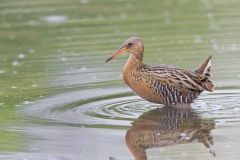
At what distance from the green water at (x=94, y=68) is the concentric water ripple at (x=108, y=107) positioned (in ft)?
0.04

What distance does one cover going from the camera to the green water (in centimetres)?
1046

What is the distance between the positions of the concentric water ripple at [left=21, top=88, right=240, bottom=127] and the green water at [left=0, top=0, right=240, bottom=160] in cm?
1

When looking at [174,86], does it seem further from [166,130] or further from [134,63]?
[166,130]

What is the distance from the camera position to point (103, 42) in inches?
699

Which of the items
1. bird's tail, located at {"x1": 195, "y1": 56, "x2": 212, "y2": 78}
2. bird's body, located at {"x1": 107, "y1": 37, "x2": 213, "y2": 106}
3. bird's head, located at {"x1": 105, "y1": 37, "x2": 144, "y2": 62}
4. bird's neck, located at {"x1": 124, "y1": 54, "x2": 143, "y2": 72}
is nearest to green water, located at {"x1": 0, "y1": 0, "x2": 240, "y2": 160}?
bird's body, located at {"x1": 107, "y1": 37, "x2": 213, "y2": 106}

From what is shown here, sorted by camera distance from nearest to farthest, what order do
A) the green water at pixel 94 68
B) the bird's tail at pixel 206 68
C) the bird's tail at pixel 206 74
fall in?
1. the green water at pixel 94 68
2. the bird's tail at pixel 206 74
3. the bird's tail at pixel 206 68

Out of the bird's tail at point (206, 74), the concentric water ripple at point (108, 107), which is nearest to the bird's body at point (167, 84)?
the bird's tail at point (206, 74)

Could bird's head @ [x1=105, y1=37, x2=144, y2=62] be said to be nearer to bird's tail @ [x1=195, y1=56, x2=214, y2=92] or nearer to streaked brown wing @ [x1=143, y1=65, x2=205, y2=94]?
streaked brown wing @ [x1=143, y1=65, x2=205, y2=94]

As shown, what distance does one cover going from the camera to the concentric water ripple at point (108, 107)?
11.6 m

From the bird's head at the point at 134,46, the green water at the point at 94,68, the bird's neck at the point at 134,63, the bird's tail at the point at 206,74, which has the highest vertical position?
the bird's head at the point at 134,46

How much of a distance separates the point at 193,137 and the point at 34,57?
21.8ft

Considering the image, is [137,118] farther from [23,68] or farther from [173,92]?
[23,68]

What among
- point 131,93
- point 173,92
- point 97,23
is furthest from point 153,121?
point 97,23

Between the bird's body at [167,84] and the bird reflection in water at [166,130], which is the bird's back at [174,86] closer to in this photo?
the bird's body at [167,84]
